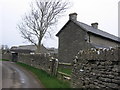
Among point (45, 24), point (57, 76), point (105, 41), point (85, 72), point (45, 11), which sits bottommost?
point (57, 76)

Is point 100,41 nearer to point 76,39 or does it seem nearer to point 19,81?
point 76,39

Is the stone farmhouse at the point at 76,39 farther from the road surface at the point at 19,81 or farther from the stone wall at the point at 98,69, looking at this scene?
the stone wall at the point at 98,69

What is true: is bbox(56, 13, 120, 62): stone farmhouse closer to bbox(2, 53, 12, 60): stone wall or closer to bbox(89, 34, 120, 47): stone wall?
bbox(89, 34, 120, 47): stone wall

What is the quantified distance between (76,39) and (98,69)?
645 inches

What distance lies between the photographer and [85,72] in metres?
8.78

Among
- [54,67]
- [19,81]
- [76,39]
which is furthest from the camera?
[76,39]

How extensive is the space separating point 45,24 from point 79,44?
10.2 metres

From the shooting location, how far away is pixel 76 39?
2373cm

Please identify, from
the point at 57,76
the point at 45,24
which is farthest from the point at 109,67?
the point at 45,24

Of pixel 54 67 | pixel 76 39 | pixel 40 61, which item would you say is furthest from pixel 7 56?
pixel 54 67

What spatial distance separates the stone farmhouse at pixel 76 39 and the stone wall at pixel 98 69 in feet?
41.0

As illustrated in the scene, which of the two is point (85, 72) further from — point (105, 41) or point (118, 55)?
point (105, 41)

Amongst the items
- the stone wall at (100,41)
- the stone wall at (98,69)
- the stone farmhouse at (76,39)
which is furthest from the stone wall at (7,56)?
the stone wall at (98,69)

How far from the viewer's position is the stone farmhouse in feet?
73.8
